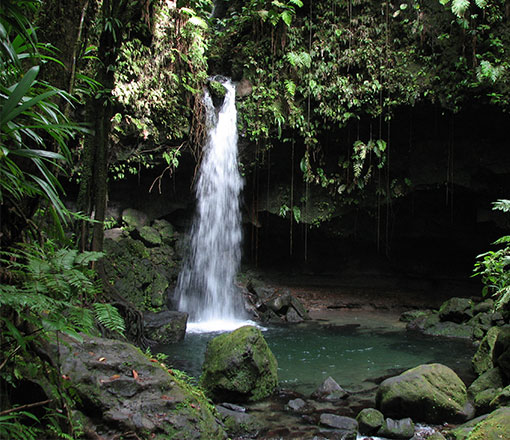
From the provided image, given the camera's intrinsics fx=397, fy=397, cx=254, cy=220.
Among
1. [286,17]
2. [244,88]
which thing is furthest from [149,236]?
[286,17]

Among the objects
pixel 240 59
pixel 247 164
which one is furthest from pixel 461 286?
pixel 240 59

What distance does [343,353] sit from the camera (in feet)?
23.8

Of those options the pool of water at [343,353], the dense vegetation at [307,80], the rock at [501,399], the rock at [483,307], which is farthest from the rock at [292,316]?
the rock at [501,399]

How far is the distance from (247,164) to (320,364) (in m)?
6.41

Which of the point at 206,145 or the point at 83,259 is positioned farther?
the point at 206,145

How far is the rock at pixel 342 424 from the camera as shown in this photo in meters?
3.94

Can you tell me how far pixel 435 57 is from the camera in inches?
379

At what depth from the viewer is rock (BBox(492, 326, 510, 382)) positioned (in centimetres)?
459

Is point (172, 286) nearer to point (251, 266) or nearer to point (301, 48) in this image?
point (251, 266)

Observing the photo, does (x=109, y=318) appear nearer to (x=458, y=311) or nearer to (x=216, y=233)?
(x=458, y=311)

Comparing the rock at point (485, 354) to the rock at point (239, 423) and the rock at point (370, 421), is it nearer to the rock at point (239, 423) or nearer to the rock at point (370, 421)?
the rock at point (370, 421)

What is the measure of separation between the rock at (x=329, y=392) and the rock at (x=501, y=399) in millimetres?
1636

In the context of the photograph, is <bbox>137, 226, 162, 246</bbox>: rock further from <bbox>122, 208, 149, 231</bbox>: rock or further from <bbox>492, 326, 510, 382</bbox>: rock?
<bbox>492, 326, 510, 382</bbox>: rock

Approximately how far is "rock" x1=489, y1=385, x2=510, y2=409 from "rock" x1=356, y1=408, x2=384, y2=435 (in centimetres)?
112
